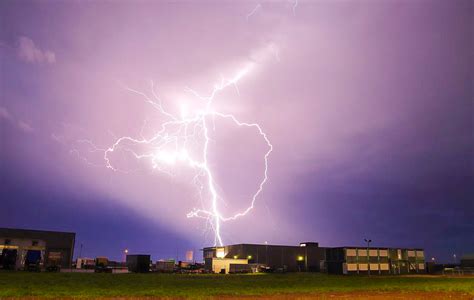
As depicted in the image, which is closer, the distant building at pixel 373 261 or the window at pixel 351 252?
the distant building at pixel 373 261

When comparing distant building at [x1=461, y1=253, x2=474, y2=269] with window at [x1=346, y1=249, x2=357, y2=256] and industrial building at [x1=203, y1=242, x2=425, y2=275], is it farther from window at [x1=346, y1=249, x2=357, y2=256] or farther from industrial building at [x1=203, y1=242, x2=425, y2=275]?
window at [x1=346, y1=249, x2=357, y2=256]

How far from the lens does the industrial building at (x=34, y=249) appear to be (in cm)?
4397

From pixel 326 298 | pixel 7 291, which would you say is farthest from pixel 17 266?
pixel 326 298

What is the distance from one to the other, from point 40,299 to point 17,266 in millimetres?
33331

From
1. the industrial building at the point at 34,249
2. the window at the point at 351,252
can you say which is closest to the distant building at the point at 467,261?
the window at the point at 351,252

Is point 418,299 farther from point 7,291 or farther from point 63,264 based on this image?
point 63,264

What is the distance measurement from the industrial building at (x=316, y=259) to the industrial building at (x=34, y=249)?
21.1 meters

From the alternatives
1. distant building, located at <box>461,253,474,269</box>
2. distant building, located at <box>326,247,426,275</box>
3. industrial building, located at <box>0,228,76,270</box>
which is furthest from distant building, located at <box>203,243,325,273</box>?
distant building, located at <box>461,253,474,269</box>

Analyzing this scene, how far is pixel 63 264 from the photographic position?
5900 centimetres

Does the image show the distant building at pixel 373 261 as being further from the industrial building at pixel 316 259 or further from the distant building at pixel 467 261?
the distant building at pixel 467 261

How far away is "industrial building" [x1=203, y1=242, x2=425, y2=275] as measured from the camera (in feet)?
186

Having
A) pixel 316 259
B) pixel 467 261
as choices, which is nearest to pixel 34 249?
pixel 316 259

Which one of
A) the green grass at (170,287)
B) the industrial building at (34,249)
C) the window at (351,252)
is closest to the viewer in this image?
the green grass at (170,287)

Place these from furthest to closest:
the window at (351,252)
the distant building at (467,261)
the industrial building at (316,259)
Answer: the distant building at (467,261)
the industrial building at (316,259)
the window at (351,252)
